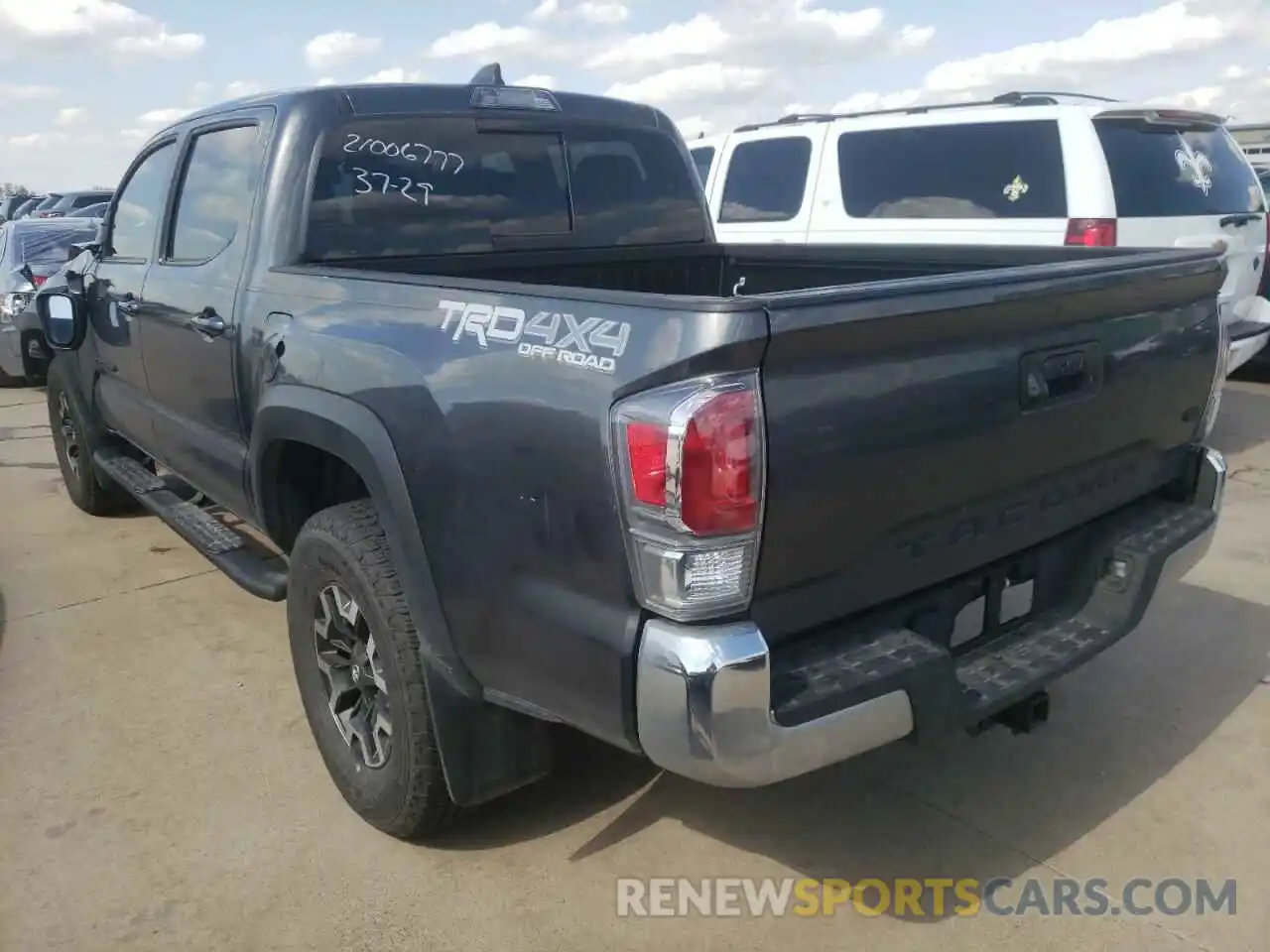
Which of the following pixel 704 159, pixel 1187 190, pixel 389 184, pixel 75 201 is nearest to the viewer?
pixel 389 184

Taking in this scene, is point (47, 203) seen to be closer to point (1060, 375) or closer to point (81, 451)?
point (81, 451)

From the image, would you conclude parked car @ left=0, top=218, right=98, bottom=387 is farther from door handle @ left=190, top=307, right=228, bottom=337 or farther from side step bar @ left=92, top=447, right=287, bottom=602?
door handle @ left=190, top=307, right=228, bottom=337

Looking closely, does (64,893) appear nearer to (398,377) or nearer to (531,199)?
(398,377)

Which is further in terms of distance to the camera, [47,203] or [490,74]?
[47,203]

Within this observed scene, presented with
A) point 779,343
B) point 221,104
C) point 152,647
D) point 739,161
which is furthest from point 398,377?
point 739,161

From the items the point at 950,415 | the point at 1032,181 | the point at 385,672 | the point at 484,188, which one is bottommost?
the point at 385,672

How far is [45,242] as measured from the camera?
35.9 ft

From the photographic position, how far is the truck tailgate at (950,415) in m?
2.04

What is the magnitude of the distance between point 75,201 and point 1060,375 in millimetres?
23209

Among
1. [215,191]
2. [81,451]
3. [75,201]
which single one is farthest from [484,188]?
[75,201]

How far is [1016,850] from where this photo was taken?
282 centimetres

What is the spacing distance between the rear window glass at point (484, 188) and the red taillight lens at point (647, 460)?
5.69 ft

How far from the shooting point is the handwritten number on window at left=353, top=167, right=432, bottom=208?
3369mm

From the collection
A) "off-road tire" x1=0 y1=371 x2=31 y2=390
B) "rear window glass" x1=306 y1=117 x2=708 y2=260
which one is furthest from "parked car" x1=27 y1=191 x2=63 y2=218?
"rear window glass" x1=306 y1=117 x2=708 y2=260
